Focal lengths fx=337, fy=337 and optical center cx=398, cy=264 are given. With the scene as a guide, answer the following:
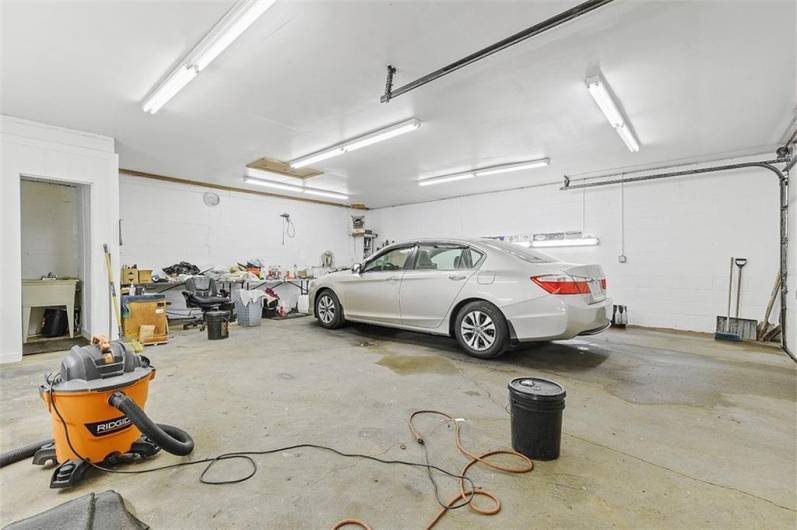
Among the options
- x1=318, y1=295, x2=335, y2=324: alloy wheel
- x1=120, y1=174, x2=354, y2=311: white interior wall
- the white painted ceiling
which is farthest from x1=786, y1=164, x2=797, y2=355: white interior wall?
x1=120, y1=174, x2=354, y2=311: white interior wall

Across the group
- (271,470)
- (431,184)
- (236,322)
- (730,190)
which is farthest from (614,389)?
(236,322)

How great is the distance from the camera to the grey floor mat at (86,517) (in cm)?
127

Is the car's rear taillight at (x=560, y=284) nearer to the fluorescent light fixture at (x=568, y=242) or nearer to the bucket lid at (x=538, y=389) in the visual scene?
the bucket lid at (x=538, y=389)

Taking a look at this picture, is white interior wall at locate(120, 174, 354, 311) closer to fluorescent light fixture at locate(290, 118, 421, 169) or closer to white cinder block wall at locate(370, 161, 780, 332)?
fluorescent light fixture at locate(290, 118, 421, 169)

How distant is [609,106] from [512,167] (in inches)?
91.8

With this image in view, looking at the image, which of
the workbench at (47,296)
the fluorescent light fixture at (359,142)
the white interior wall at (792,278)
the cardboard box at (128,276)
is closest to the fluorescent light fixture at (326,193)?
the fluorescent light fixture at (359,142)

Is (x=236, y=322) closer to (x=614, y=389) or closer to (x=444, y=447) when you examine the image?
(x=444, y=447)

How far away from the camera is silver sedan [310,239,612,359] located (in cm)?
332

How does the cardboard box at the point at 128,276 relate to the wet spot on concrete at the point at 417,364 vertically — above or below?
above

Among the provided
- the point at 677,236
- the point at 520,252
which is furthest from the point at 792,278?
the point at 520,252

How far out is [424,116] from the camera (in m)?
3.85

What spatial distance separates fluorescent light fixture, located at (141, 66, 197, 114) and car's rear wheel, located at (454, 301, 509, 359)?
3.45 meters

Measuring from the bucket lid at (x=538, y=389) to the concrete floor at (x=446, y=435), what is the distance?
0.37m

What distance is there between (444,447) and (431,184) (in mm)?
5770
